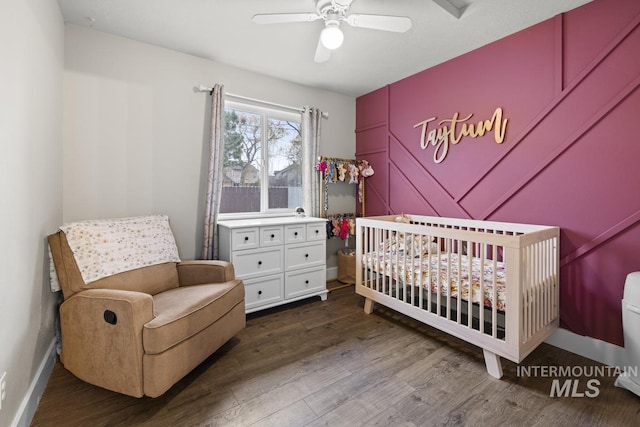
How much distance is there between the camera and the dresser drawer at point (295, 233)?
2801 mm

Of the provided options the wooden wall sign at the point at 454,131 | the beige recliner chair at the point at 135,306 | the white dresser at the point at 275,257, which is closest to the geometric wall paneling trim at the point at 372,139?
the wooden wall sign at the point at 454,131

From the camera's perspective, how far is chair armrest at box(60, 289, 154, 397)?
1469 millimetres

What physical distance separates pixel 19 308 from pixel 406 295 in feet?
7.71

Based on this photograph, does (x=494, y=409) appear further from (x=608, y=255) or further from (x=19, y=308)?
(x=19, y=308)

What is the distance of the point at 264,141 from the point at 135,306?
2.20 metres

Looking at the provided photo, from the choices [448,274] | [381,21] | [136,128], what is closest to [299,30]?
[381,21]

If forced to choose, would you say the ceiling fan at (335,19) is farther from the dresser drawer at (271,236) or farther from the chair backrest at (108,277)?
the chair backrest at (108,277)

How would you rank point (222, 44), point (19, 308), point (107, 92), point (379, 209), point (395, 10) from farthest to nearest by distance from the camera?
point (379, 209), point (222, 44), point (107, 92), point (395, 10), point (19, 308)

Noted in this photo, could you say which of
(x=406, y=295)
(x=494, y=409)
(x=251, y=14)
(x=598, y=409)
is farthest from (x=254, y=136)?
(x=598, y=409)

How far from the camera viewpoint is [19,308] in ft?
4.45

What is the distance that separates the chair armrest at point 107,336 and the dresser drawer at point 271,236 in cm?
119

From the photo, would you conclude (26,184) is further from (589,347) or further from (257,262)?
(589,347)

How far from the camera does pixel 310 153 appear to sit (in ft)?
11.1

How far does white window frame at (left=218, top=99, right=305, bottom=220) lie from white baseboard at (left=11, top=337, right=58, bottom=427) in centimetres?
158
